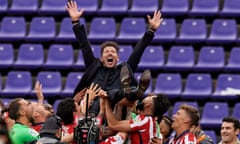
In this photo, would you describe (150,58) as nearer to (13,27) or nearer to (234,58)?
(234,58)

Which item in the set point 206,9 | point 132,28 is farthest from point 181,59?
point 206,9

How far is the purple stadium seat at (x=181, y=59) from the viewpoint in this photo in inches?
569

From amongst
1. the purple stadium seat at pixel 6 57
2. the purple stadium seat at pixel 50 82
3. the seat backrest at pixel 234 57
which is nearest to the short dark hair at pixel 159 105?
the purple stadium seat at pixel 50 82

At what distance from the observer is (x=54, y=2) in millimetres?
15586

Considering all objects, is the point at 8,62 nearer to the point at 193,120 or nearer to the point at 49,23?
the point at 49,23

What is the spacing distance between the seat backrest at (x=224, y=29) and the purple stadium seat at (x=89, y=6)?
2106 mm

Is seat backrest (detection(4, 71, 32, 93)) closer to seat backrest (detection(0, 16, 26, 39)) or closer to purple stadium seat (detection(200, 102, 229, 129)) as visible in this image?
seat backrest (detection(0, 16, 26, 39))

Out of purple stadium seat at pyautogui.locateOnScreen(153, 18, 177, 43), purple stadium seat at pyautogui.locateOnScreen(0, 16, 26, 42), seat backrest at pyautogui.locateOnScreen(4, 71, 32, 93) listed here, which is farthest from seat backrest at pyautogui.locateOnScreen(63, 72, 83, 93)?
purple stadium seat at pyautogui.locateOnScreen(153, 18, 177, 43)

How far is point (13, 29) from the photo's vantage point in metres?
15.3

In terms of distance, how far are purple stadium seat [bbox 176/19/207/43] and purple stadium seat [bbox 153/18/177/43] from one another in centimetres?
12

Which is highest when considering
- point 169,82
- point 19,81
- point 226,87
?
point 19,81

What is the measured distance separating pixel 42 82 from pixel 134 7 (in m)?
2.25

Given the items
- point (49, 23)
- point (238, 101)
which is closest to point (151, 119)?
point (238, 101)

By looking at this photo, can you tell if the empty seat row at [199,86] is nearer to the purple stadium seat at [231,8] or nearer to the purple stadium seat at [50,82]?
the purple stadium seat at [231,8]
